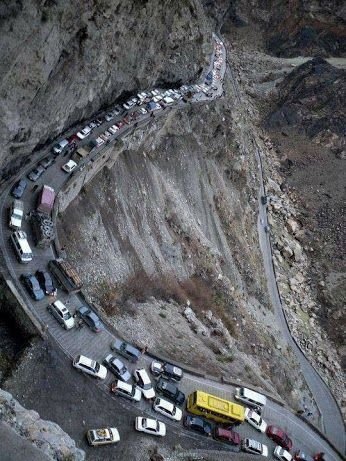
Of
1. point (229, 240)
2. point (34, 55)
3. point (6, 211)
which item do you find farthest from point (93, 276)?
point (229, 240)

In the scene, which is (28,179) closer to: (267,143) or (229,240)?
(229,240)

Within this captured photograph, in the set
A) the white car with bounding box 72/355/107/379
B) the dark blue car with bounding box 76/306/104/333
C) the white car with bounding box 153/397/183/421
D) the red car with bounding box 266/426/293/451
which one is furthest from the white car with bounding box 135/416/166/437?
the red car with bounding box 266/426/293/451

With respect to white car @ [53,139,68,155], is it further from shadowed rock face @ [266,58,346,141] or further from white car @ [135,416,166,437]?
shadowed rock face @ [266,58,346,141]

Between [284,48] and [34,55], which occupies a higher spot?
[34,55]

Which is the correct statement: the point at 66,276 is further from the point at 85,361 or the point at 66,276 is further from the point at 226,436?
the point at 226,436

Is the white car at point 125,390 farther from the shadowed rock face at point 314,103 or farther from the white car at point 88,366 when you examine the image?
the shadowed rock face at point 314,103
